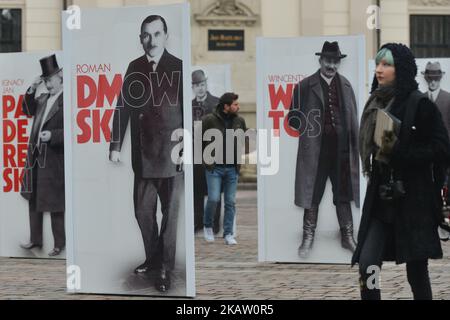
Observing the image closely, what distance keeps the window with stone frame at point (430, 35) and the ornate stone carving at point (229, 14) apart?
16.8 ft

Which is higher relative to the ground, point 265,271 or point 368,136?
point 368,136

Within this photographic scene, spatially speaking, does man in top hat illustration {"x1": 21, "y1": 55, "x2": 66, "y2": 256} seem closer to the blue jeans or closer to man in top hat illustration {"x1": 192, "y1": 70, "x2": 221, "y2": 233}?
the blue jeans

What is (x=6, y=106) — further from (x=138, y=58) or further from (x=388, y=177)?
(x=388, y=177)

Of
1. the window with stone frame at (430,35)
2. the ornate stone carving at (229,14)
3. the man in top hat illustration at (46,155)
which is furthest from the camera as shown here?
the window with stone frame at (430,35)

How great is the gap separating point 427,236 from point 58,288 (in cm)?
442

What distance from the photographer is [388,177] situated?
6.94m

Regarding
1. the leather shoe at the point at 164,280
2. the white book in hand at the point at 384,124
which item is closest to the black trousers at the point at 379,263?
the white book in hand at the point at 384,124

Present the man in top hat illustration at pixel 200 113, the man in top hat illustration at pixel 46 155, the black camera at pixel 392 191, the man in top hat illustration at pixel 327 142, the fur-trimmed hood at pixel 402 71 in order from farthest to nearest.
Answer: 1. the man in top hat illustration at pixel 200 113
2. the man in top hat illustration at pixel 46 155
3. the man in top hat illustration at pixel 327 142
4. the fur-trimmed hood at pixel 402 71
5. the black camera at pixel 392 191

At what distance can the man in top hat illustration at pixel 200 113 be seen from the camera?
16.2 metres

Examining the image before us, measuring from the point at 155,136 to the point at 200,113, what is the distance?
7221 millimetres

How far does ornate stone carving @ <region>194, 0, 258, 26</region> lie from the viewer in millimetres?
35062

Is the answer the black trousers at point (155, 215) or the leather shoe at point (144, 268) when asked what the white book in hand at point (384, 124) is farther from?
the leather shoe at point (144, 268)

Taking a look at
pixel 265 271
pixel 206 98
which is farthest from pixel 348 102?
pixel 206 98

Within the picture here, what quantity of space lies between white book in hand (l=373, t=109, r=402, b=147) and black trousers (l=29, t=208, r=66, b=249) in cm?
672
